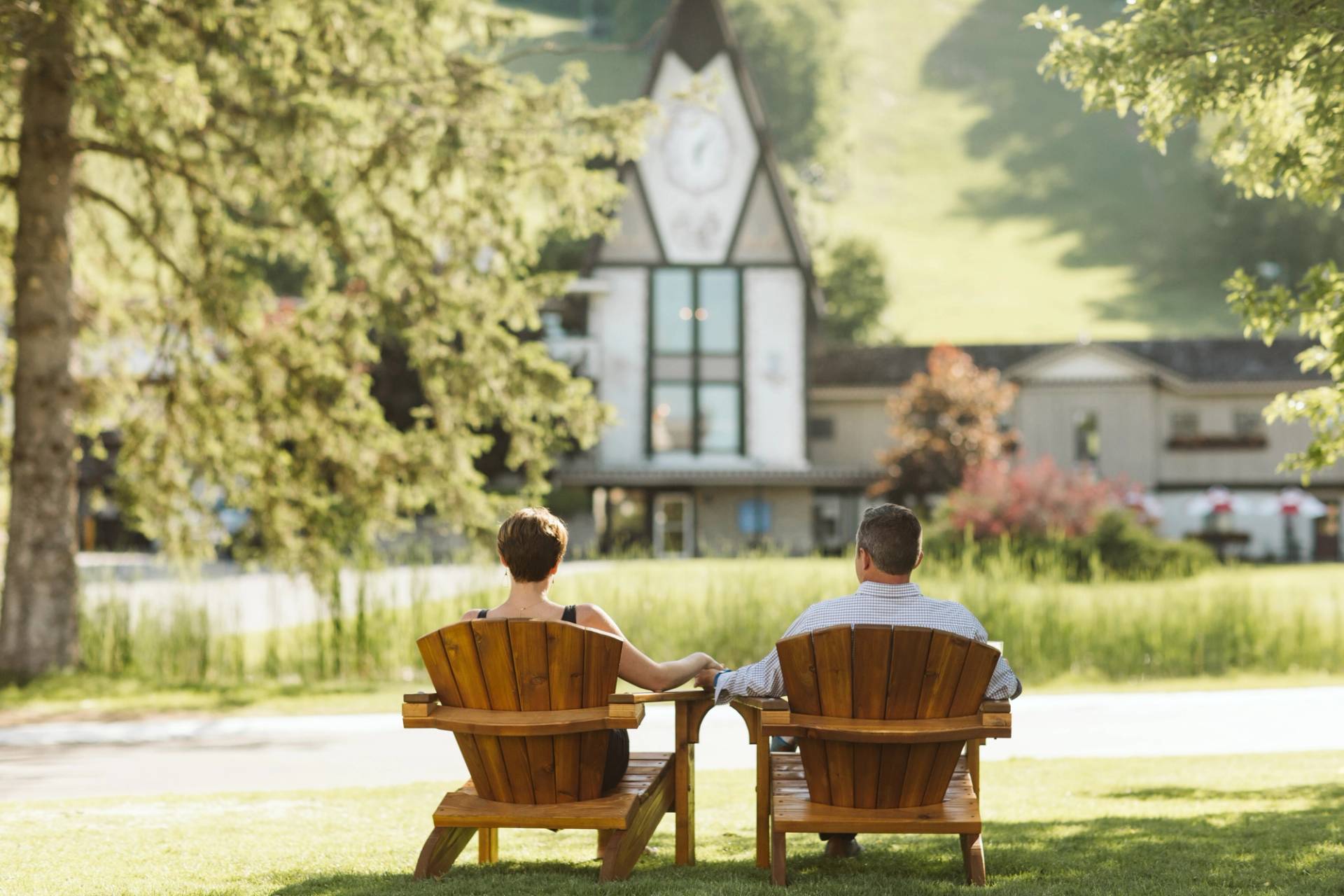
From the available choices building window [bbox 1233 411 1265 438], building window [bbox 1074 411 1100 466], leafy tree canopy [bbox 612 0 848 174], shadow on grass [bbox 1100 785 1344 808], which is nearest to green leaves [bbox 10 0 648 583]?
shadow on grass [bbox 1100 785 1344 808]

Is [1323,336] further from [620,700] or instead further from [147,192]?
[147,192]

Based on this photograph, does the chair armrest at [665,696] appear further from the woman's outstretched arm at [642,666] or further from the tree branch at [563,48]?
the tree branch at [563,48]

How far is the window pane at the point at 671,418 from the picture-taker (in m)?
42.3

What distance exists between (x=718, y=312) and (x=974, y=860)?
1482 inches

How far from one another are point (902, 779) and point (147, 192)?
47.5ft

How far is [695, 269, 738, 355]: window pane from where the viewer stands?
4231cm

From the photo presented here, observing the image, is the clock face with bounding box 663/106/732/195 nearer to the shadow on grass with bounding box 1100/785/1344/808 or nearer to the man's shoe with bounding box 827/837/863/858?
the shadow on grass with bounding box 1100/785/1344/808

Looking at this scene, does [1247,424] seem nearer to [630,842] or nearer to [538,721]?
[630,842]

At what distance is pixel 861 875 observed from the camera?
5520 millimetres

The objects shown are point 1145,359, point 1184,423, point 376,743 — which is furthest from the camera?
point 1184,423

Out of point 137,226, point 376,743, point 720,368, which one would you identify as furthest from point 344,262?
point 720,368

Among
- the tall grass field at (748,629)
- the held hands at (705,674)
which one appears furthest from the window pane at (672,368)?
the held hands at (705,674)

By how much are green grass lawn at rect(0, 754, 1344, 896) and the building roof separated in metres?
38.0

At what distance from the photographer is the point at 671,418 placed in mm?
42438
